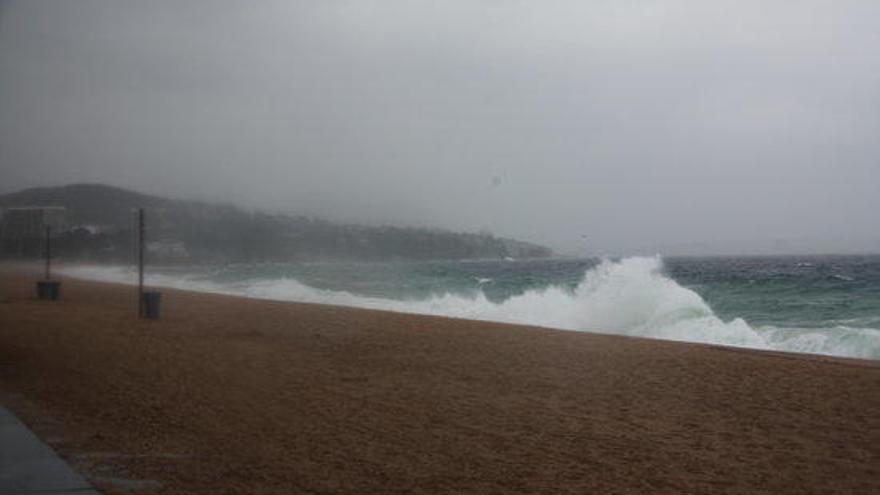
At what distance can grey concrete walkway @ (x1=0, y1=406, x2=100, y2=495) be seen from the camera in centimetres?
454

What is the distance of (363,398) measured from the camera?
8383 mm

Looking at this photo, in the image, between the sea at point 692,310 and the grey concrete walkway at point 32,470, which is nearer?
the grey concrete walkway at point 32,470

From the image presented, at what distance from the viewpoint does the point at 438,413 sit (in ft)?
25.1

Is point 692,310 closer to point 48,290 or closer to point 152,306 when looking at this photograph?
point 152,306

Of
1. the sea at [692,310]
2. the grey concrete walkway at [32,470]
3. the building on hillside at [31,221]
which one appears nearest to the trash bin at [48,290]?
the building on hillside at [31,221]

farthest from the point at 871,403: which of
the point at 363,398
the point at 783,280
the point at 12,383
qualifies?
the point at 783,280

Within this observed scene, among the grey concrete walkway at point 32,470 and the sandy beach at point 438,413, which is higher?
the grey concrete walkway at point 32,470

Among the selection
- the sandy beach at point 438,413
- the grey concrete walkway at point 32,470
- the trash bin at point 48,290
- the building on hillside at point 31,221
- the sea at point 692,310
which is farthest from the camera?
the building on hillside at point 31,221

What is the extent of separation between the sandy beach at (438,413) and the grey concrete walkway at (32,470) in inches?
5.6

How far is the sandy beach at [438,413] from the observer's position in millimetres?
5410

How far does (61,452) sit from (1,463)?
0.55 meters

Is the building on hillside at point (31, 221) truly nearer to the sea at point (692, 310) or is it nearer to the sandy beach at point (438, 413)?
the sea at point (692, 310)

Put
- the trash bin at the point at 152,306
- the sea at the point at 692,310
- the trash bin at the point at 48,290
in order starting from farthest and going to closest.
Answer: the trash bin at the point at 48,290 < the sea at the point at 692,310 < the trash bin at the point at 152,306

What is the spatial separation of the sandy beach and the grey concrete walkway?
0.14 m
